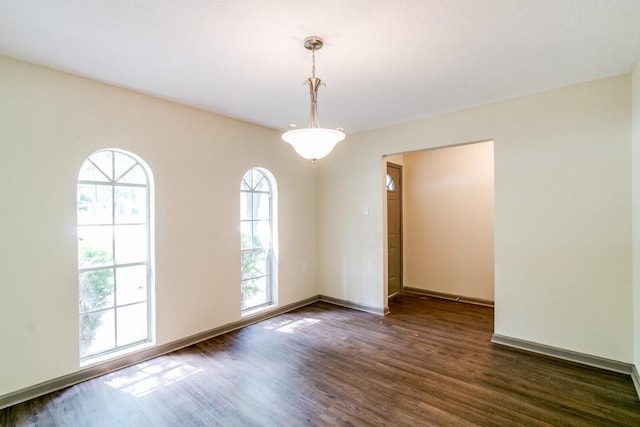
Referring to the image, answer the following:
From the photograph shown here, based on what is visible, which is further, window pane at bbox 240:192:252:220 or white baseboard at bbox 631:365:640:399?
window pane at bbox 240:192:252:220

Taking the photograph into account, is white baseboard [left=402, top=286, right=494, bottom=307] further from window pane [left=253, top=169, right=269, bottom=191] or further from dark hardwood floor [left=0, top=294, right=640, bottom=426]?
window pane [left=253, top=169, right=269, bottom=191]

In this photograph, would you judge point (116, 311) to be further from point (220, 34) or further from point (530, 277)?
point (530, 277)

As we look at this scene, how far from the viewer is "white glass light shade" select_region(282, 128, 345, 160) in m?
1.94

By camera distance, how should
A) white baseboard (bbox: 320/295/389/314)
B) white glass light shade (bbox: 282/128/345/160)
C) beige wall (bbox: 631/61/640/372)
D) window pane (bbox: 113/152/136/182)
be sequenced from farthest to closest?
white baseboard (bbox: 320/295/389/314)
window pane (bbox: 113/152/136/182)
beige wall (bbox: 631/61/640/372)
white glass light shade (bbox: 282/128/345/160)

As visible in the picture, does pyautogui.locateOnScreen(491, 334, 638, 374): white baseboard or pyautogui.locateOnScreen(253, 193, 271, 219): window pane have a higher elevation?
pyautogui.locateOnScreen(253, 193, 271, 219): window pane

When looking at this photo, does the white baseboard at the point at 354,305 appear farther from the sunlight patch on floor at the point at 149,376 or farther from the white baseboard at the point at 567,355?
the sunlight patch on floor at the point at 149,376

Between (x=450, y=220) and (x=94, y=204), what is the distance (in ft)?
15.9

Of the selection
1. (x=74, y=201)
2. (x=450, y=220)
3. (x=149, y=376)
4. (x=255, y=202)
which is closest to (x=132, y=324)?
(x=149, y=376)

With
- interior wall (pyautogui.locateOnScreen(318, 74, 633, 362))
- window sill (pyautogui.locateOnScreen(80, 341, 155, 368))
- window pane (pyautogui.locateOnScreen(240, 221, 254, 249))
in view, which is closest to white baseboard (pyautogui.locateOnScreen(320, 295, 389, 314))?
interior wall (pyautogui.locateOnScreen(318, 74, 633, 362))

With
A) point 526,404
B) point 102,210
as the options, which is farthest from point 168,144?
point 526,404

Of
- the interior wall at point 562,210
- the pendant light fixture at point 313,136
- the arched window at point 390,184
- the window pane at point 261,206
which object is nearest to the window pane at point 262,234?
the window pane at point 261,206

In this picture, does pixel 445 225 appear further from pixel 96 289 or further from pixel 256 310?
pixel 96 289

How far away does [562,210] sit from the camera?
2951 mm

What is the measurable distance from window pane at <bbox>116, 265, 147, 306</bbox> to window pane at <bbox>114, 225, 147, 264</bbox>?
97mm
